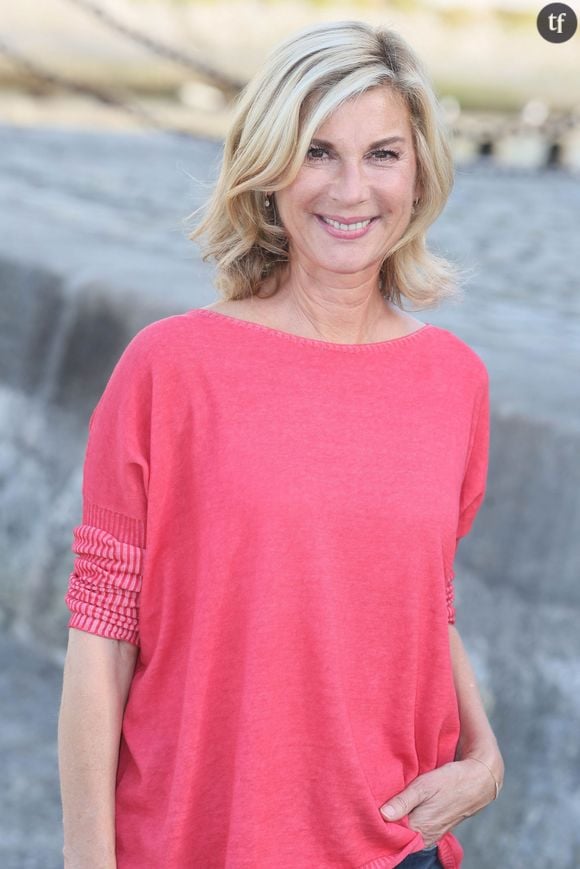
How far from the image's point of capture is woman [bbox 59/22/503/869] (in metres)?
1.85

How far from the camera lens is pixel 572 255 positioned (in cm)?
642

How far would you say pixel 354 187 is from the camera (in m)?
1.91

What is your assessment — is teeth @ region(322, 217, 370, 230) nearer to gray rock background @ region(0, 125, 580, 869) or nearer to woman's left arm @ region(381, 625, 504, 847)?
gray rock background @ region(0, 125, 580, 869)

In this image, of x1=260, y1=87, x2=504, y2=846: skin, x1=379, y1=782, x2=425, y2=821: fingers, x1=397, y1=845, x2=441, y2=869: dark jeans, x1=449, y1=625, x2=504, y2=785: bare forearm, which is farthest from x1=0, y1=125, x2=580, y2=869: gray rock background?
x1=379, y1=782, x2=425, y2=821: fingers

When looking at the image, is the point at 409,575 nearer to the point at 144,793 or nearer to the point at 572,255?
the point at 144,793

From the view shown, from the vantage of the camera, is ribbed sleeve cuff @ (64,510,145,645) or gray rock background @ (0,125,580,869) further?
gray rock background @ (0,125,580,869)

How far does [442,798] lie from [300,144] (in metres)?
0.92

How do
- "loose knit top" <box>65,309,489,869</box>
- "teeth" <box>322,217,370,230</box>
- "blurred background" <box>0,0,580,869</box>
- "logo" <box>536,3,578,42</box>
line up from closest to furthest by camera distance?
"loose knit top" <box>65,309,489,869</box>, "teeth" <box>322,217,370,230</box>, "blurred background" <box>0,0,580,869</box>, "logo" <box>536,3,578,42</box>

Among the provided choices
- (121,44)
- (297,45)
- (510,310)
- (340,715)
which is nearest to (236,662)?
(340,715)

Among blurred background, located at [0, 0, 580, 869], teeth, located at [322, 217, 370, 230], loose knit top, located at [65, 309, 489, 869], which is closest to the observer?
loose knit top, located at [65, 309, 489, 869]

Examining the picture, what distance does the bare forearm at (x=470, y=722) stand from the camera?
2.15 m

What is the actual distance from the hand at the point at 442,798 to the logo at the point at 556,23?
297 centimetres

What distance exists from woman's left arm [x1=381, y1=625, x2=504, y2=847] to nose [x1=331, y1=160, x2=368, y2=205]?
0.69 meters

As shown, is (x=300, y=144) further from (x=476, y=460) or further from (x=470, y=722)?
(x=470, y=722)
